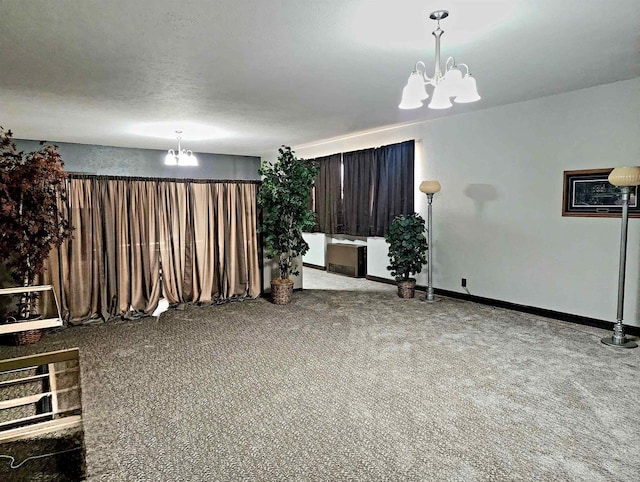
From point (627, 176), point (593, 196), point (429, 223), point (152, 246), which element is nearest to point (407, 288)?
point (429, 223)

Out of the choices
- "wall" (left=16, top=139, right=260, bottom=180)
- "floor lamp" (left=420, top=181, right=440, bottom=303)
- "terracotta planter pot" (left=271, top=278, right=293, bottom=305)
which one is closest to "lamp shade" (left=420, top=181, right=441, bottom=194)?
"floor lamp" (left=420, top=181, right=440, bottom=303)

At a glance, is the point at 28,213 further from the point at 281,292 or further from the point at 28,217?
the point at 281,292

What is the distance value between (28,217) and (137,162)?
20.1 ft

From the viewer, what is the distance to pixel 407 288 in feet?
19.4

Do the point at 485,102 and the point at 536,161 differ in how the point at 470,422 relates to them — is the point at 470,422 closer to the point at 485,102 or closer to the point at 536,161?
the point at 536,161

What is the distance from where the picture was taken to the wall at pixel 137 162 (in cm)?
869

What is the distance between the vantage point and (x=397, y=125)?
21.4ft

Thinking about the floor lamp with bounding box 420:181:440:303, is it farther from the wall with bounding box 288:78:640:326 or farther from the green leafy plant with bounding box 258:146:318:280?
the green leafy plant with bounding box 258:146:318:280

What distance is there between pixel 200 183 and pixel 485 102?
381cm

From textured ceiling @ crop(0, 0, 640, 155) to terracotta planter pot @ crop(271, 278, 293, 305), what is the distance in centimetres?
234

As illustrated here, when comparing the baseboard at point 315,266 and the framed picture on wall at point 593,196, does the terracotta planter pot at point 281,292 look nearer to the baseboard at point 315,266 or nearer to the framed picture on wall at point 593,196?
the baseboard at point 315,266

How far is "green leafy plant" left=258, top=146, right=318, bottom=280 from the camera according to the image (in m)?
5.46

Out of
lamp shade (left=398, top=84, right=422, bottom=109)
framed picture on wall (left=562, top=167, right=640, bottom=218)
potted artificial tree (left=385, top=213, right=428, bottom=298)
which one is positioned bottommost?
potted artificial tree (left=385, top=213, right=428, bottom=298)

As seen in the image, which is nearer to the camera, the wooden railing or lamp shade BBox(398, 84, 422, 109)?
the wooden railing
